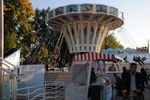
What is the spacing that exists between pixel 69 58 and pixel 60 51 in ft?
8.16

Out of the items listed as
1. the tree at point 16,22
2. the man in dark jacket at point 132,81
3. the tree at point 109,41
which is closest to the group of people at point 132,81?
the man in dark jacket at point 132,81

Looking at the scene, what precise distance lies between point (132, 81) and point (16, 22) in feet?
83.0

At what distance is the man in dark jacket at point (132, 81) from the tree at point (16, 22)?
23.5 meters

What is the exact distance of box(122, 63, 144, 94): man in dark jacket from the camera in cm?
648

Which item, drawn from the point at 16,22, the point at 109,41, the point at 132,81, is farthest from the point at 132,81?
the point at 109,41

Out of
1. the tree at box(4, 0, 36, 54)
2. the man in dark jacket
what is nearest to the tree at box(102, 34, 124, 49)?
the tree at box(4, 0, 36, 54)

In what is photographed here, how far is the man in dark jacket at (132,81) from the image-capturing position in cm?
648

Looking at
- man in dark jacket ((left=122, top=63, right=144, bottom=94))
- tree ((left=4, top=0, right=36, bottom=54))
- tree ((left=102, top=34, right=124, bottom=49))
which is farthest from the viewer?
tree ((left=102, top=34, right=124, bottom=49))

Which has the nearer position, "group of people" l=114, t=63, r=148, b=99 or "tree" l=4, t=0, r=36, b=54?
"group of people" l=114, t=63, r=148, b=99

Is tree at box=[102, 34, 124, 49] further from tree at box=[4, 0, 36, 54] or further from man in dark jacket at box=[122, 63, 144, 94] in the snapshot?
man in dark jacket at box=[122, 63, 144, 94]

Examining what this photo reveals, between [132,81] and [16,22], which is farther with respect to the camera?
[16,22]

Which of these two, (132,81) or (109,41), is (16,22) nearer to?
(132,81)

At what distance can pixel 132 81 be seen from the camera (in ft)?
21.5

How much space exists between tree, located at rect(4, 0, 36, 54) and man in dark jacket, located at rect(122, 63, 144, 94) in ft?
77.0
